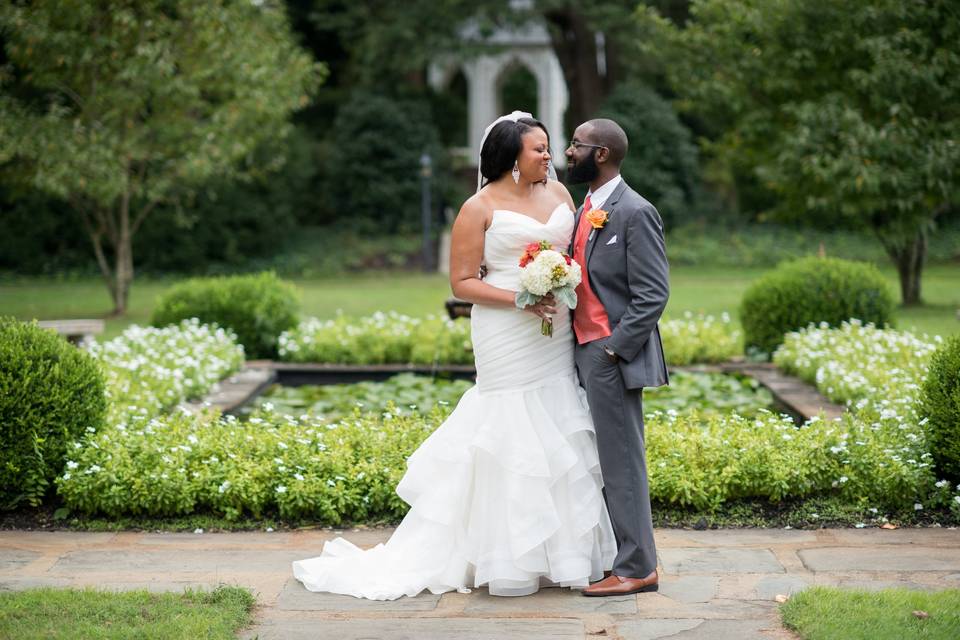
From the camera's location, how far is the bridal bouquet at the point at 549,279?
180 inches

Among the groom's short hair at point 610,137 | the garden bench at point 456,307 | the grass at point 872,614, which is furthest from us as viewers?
the garden bench at point 456,307

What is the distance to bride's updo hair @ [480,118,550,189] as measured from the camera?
4.87 metres

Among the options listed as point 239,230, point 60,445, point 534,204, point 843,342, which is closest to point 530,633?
point 534,204

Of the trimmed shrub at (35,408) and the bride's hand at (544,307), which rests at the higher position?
the bride's hand at (544,307)

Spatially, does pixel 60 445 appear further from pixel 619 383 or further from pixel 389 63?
pixel 389 63

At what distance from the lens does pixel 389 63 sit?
1120 inches

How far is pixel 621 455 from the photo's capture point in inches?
185

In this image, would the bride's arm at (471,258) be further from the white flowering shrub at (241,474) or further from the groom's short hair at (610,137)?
the white flowering shrub at (241,474)

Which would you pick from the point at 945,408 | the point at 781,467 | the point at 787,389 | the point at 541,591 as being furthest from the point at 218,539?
the point at 787,389

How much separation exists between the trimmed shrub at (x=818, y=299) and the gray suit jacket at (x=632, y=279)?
259 inches

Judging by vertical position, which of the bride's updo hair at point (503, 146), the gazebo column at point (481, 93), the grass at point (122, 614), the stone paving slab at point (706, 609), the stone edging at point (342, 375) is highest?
the gazebo column at point (481, 93)

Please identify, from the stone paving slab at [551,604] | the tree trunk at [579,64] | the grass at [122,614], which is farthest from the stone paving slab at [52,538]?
the tree trunk at [579,64]

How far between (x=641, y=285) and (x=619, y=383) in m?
0.43

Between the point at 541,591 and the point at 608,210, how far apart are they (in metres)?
1.67
